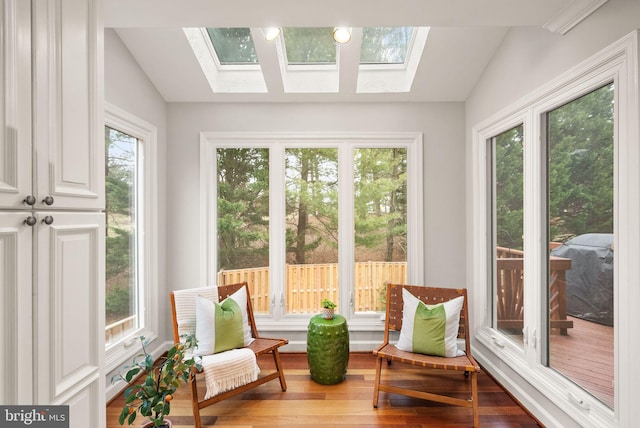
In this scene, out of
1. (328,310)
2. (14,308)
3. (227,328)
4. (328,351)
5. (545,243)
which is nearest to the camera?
(14,308)

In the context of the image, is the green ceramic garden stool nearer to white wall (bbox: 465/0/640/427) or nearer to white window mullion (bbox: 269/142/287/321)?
white window mullion (bbox: 269/142/287/321)

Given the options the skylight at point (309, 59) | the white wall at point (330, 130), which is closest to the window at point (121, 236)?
the white wall at point (330, 130)

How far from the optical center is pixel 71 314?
1.20 m

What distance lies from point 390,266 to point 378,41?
2004mm

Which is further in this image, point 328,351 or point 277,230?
point 277,230

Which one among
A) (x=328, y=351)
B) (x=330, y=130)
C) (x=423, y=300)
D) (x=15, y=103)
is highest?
(x=330, y=130)

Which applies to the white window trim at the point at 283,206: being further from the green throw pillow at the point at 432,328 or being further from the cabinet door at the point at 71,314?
the cabinet door at the point at 71,314

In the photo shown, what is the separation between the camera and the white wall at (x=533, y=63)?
161 cm

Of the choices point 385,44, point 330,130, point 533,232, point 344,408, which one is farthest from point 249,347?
point 385,44

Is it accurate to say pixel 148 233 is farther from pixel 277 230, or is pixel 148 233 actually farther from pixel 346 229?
pixel 346 229

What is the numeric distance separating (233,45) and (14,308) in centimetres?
251

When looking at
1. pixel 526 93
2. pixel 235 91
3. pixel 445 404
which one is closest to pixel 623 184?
pixel 526 93

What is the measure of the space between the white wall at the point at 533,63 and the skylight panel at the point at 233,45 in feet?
6.42

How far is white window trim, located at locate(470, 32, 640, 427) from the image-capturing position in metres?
1.50
